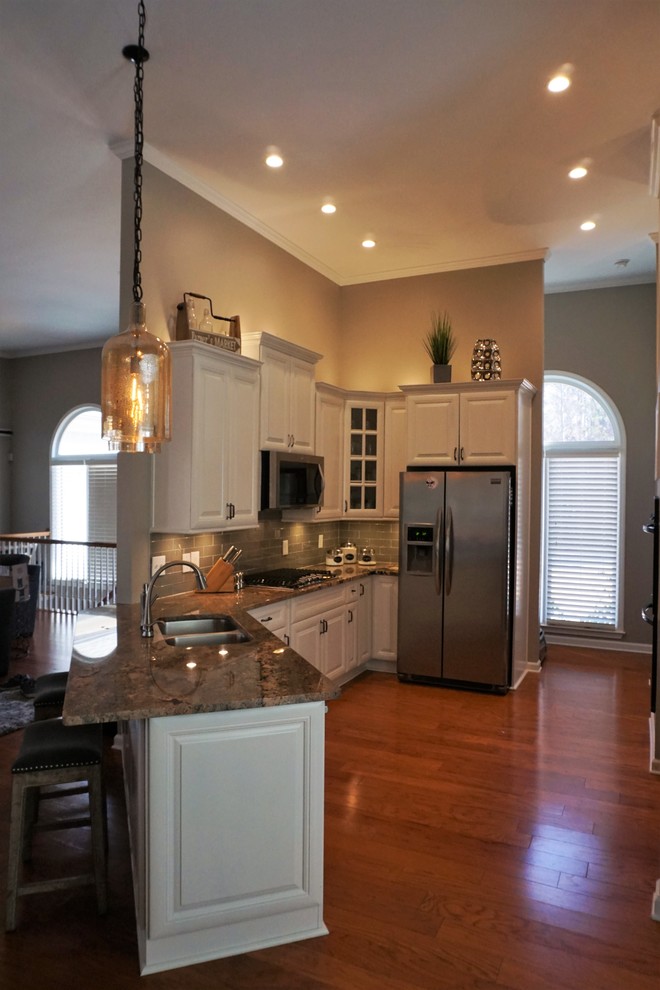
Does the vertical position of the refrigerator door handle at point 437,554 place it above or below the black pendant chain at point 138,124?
below

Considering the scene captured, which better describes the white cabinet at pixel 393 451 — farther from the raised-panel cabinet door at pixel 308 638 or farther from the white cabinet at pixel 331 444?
the raised-panel cabinet door at pixel 308 638

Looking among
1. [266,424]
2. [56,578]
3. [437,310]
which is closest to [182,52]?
[266,424]

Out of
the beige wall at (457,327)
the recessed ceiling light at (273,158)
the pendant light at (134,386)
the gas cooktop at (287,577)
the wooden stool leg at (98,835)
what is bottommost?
the wooden stool leg at (98,835)

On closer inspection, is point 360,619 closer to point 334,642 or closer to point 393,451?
point 334,642

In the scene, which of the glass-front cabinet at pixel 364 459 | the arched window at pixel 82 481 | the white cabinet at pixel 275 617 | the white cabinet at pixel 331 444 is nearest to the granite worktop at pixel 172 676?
the white cabinet at pixel 275 617

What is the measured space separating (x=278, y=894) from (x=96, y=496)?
737 centimetres

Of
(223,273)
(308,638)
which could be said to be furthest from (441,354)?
(308,638)

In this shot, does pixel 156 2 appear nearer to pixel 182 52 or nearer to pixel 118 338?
pixel 182 52

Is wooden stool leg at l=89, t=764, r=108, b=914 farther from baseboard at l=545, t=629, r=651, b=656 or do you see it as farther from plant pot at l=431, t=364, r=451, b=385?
baseboard at l=545, t=629, r=651, b=656

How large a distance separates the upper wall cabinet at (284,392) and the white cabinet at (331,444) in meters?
0.21

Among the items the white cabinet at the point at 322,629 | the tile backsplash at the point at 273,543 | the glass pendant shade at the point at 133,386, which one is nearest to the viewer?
the glass pendant shade at the point at 133,386

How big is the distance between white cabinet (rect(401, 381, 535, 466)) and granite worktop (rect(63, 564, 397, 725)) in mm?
2623

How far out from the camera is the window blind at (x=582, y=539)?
253 inches

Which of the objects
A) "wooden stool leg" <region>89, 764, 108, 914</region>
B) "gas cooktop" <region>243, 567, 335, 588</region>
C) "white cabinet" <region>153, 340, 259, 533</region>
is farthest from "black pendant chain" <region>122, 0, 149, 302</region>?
"gas cooktop" <region>243, 567, 335, 588</region>
